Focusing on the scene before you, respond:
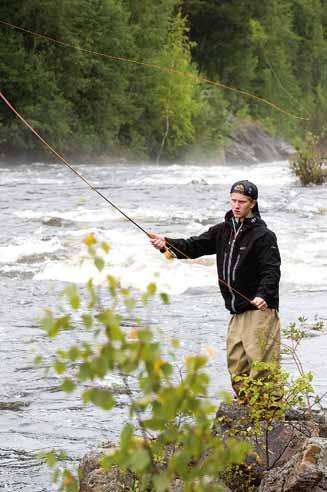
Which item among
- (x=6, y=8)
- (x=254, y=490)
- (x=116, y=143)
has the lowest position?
(x=116, y=143)

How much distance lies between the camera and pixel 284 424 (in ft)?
17.5

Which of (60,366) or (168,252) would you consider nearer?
(60,366)

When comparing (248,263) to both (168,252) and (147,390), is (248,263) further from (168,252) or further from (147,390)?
(147,390)

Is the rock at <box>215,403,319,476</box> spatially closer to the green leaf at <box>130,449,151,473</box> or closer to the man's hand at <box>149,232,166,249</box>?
the man's hand at <box>149,232,166,249</box>

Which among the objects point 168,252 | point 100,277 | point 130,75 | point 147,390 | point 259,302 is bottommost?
point 100,277

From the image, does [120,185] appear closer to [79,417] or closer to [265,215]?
[265,215]

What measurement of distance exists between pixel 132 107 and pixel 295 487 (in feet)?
122

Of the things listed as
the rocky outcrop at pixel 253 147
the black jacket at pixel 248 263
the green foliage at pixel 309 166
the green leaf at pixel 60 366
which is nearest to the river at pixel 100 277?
the green foliage at pixel 309 166

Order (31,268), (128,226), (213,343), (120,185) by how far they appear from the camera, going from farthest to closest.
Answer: (120,185), (128,226), (31,268), (213,343)

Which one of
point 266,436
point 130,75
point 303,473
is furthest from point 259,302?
point 130,75

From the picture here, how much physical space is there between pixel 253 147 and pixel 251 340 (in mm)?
47533

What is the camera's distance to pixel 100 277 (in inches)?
484

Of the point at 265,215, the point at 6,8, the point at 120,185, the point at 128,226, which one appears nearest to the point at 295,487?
the point at 128,226

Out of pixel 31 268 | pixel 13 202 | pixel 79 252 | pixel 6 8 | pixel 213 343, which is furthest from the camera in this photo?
pixel 6 8
